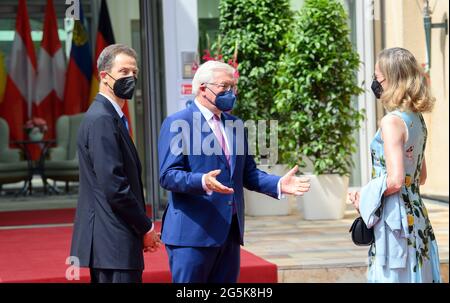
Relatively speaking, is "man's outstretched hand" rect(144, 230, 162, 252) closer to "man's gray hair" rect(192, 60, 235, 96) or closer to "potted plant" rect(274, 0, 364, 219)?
"man's gray hair" rect(192, 60, 235, 96)

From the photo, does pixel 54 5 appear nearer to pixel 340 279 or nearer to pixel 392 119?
pixel 340 279

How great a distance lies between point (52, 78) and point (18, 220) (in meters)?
3.61

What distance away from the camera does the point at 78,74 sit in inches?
452

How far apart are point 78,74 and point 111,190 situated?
27.8 feet

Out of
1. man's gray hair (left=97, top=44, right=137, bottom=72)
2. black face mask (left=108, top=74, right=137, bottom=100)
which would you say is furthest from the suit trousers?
man's gray hair (left=97, top=44, right=137, bottom=72)

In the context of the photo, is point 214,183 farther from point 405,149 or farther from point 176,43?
point 176,43

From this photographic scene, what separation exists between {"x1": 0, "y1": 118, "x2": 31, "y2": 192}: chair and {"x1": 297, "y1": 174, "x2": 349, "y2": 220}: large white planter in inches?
162

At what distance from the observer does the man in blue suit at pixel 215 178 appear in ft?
11.2

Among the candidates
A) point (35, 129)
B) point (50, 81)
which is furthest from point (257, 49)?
point (50, 81)

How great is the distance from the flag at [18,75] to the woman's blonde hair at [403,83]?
28.1 ft

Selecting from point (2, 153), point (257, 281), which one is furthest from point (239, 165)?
point (2, 153)

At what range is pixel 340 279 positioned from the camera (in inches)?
217

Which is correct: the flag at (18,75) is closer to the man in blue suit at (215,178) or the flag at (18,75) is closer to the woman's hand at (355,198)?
the man in blue suit at (215,178)

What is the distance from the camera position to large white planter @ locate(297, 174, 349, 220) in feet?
26.2
